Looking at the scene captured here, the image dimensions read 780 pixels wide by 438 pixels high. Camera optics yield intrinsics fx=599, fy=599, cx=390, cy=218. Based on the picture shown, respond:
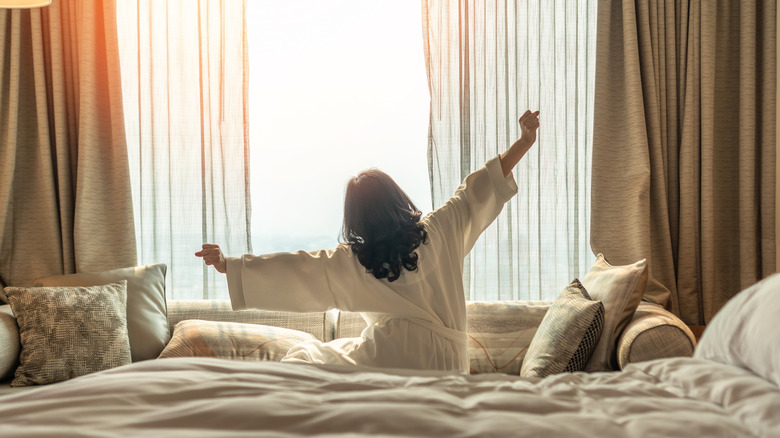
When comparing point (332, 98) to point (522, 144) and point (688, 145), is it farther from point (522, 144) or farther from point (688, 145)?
point (688, 145)

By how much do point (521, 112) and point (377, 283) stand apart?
147cm

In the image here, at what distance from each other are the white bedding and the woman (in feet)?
2.98


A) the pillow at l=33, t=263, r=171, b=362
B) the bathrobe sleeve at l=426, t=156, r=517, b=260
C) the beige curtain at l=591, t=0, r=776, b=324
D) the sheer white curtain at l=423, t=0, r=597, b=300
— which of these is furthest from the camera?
the sheer white curtain at l=423, t=0, r=597, b=300

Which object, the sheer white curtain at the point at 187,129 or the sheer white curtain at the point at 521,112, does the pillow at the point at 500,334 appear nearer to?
the sheer white curtain at the point at 521,112

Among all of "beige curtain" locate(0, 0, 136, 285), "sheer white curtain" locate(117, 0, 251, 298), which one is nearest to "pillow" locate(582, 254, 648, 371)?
"sheer white curtain" locate(117, 0, 251, 298)

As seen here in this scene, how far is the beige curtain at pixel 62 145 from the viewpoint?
3051mm

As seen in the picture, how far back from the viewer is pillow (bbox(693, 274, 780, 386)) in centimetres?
87

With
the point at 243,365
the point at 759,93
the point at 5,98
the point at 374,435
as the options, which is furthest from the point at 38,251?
the point at 759,93

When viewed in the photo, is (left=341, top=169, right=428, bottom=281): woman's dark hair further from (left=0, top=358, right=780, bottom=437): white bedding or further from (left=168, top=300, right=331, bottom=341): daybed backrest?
(left=0, top=358, right=780, bottom=437): white bedding

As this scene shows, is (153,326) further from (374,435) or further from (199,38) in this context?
(374,435)

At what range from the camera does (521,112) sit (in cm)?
311

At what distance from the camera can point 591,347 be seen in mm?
2092

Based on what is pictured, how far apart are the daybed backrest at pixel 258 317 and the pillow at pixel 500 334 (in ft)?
2.26

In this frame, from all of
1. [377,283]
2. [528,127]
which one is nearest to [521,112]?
[528,127]
